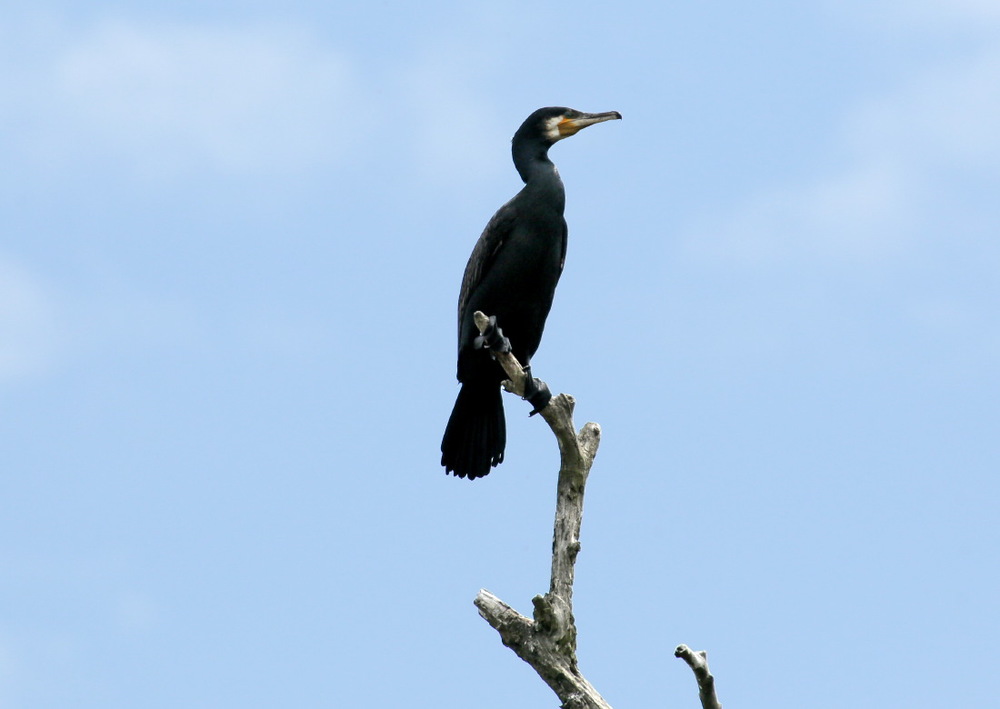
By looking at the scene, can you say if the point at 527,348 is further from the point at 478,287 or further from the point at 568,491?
the point at 568,491

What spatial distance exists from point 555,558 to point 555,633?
28 centimetres

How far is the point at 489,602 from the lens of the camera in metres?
4.86

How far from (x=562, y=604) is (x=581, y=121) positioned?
2507 mm

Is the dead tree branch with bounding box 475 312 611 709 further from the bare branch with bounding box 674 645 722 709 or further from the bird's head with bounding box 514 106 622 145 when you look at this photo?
the bird's head with bounding box 514 106 622 145

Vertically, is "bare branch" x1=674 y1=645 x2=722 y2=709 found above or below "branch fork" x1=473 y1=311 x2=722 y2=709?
below

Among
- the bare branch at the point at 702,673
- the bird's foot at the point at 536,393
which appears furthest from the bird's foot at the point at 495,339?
the bare branch at the point at 702,673

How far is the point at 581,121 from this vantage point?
635 cm

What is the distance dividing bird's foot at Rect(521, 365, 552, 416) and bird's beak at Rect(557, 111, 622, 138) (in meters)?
1.28

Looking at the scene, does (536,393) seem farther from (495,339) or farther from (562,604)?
(562,604)

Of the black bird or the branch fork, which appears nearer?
the branch fork

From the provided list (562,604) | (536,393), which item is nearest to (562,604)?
(562,604)

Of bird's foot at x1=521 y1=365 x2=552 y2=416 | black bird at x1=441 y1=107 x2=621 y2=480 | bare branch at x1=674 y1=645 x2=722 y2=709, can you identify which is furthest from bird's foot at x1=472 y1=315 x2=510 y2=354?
bare branch at x1=674 y1=645 x2=722 y2=709

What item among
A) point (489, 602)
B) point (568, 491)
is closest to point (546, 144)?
point (568, 491)

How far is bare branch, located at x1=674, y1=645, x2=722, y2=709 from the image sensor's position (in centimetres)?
412
